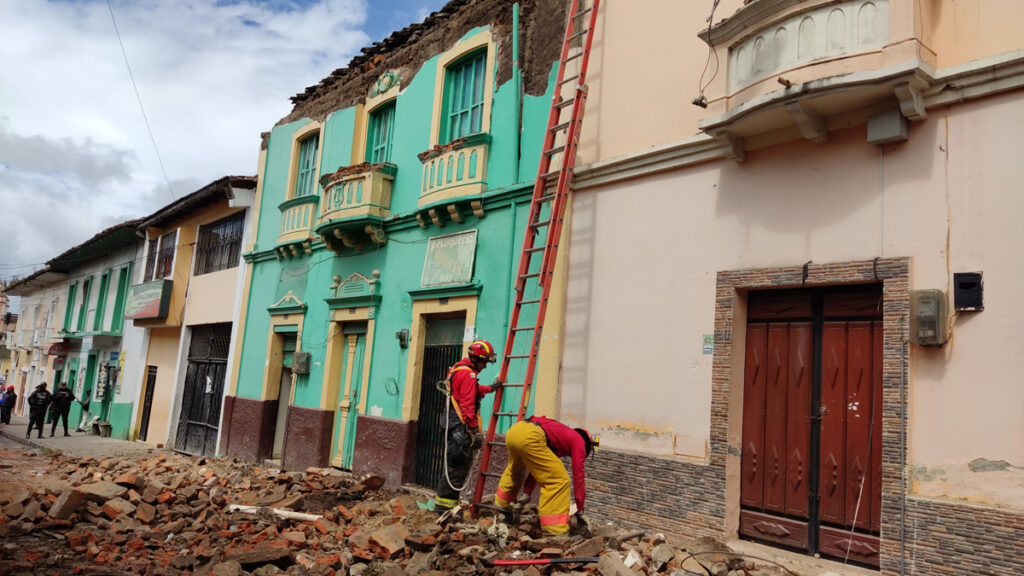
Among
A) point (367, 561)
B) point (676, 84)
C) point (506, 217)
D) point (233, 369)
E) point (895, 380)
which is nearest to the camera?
point (895, 380)

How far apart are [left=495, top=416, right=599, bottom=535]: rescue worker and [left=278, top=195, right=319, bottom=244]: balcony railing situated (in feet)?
28.0

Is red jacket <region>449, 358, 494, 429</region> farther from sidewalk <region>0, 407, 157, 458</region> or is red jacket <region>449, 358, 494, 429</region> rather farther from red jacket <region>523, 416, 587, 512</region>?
sidewalk <region>0, 407, 157, 458</region>

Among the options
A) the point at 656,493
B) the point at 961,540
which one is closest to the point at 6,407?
the point at 656,493

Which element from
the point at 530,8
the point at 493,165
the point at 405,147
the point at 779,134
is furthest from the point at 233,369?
the point at 779,134

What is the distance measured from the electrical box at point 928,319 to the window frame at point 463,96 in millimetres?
6540

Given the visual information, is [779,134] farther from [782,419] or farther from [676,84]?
[782,419]

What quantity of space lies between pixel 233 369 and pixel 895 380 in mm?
13227

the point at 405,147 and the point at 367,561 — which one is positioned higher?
the point at 405,147

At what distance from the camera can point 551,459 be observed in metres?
6.71

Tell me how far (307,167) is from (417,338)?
5.94 metres

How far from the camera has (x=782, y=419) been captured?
7.01 m

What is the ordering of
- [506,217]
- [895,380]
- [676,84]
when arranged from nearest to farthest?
[895,380], [676,84], [506,217]

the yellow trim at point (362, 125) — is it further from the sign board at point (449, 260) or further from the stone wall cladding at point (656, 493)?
the stone wall cladding at point (656, 493)

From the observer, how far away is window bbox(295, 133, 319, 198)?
48.9 feet
